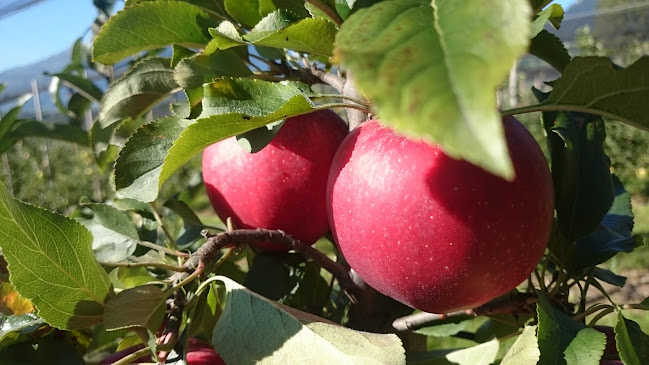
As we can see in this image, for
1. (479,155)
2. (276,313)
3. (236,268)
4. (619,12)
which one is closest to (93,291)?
(276,313)

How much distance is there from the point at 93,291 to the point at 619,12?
780cm

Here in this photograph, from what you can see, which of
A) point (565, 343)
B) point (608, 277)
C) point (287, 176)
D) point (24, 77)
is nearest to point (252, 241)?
point (287, 176)

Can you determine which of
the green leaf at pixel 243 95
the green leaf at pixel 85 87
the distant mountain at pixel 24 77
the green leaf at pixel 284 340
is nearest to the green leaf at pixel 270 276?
the green leaf at pixel 284 340

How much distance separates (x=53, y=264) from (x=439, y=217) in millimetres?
290

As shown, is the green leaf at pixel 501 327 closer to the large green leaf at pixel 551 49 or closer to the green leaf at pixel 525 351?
the green leaf at pixel 525 351

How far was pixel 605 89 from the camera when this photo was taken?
15.8 inches

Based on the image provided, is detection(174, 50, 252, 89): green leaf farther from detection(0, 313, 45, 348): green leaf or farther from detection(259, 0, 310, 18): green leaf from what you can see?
detection(0, 313, 45, 348): green leaf

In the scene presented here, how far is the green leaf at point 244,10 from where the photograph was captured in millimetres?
586

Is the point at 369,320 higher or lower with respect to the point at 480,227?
lower

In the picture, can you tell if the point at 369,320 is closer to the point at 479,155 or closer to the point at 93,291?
the point at 93,291

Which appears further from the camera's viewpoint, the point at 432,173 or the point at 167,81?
the point at 167,81

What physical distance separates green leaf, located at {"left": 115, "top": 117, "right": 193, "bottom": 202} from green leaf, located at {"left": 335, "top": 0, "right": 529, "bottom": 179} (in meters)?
0.27

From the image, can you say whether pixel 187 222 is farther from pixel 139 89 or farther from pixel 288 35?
pixel 288 35

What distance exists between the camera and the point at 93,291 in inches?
18.7
